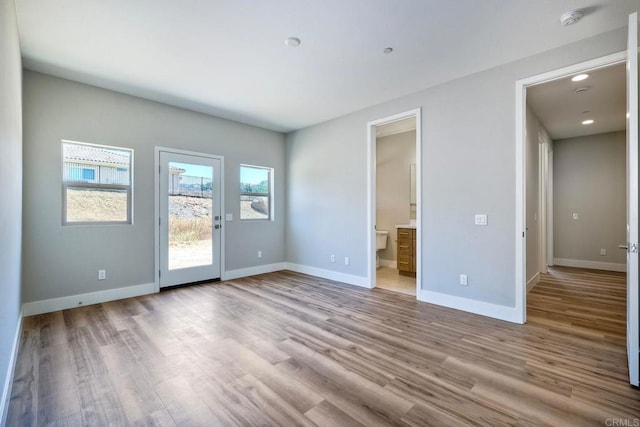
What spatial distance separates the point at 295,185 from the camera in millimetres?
5770

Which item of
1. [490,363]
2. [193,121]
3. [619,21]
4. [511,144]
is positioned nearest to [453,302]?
[490,363]

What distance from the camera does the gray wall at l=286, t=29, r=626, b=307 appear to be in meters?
3.09

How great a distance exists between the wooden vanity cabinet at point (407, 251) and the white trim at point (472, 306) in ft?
4.40

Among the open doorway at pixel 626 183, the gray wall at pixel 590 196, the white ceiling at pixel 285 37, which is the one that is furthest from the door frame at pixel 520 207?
the gray wall at pixel 590 196

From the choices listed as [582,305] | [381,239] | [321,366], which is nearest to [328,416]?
[321,366]

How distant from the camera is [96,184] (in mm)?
3777

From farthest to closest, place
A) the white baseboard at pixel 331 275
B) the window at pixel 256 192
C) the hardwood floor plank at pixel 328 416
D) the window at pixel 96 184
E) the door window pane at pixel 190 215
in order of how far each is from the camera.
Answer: the window at pixel 256 192, the white baseboard at pixel 331 275, the door window pane at pixel 190 215, the window at pixel 96 184, the hardwood floor plank at pixel 328 416

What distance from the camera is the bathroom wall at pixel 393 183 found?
5.90m

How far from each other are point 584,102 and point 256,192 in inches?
209

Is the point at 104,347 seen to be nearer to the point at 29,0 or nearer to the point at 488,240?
the point at 29,0

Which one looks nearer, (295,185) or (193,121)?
(193,121)

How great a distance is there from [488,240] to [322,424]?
2.67 metres

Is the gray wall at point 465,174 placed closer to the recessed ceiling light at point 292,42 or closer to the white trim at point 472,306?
the white trim at point 472,306

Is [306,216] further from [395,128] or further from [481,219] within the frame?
[481,219]
